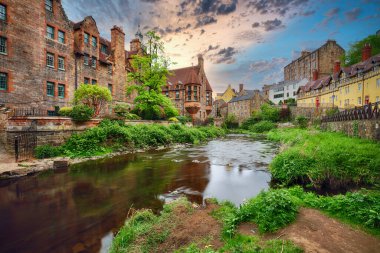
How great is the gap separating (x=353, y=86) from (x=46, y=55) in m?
44.8

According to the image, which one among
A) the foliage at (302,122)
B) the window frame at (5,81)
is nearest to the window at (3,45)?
the window frame at (5,81)

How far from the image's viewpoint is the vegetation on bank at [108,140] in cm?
1593

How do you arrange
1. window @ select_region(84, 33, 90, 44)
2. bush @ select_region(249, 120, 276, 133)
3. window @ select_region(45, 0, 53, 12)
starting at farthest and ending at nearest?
1. bush @ select_region(249, 120, 276, 133)
2. window @ select_region(84, 33, 90, 44)
3. window @ select_region(45, 0, 53, 12)

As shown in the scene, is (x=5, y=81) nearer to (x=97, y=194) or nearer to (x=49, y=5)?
(x=49, y=5)

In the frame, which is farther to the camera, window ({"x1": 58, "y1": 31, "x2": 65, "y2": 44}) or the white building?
the white building

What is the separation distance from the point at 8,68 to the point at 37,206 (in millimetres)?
17869

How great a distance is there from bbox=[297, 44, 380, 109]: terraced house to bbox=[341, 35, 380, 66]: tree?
359 inches

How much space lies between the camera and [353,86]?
34.6m

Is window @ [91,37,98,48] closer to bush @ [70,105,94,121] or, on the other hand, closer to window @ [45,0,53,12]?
window @ [45,0,53,12]

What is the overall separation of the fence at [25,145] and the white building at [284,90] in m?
69.4

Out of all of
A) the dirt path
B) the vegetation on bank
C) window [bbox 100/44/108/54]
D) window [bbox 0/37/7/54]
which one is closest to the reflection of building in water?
the dirt path

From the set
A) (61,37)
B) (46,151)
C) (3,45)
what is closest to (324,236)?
(46,151)

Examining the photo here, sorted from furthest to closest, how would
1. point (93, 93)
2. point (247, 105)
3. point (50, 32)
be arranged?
point (247, 105), point (50, 32), point (93, 93)

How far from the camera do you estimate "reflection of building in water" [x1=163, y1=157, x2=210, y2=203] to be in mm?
8827
